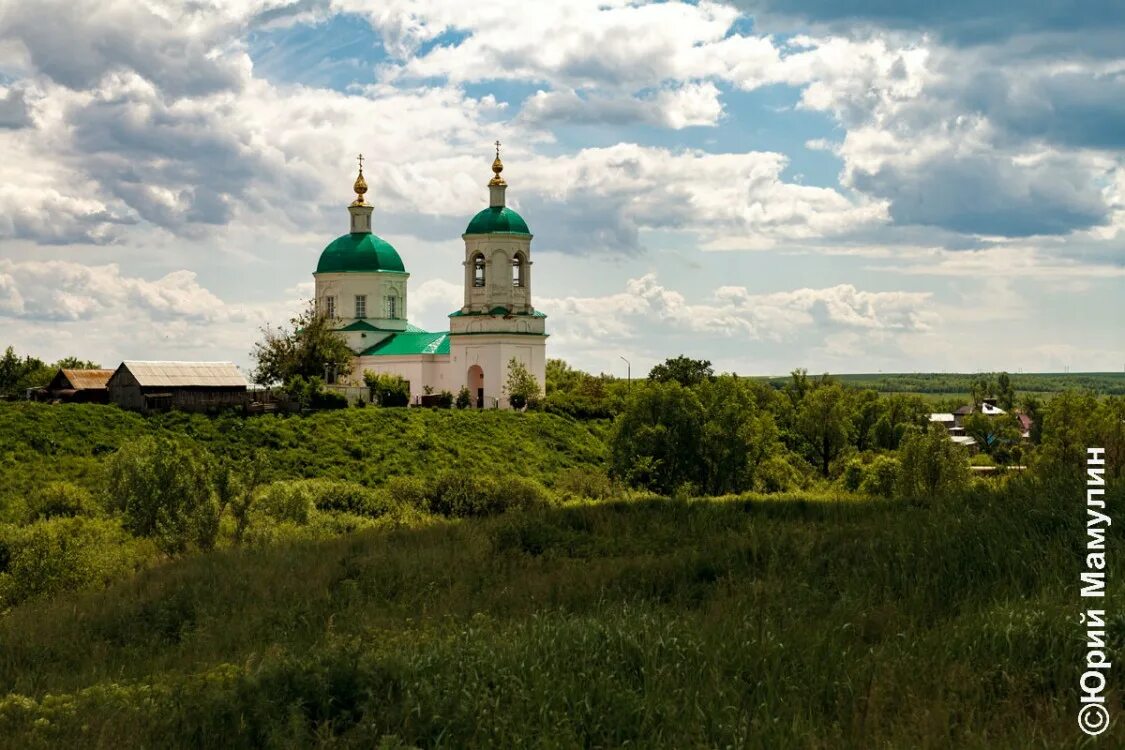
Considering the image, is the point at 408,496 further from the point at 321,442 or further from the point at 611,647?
the point at 611,647

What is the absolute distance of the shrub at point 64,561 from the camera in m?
18.3

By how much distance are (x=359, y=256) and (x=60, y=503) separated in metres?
37.4

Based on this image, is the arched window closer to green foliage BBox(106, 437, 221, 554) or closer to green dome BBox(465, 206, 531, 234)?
green dome BBox(465, 206, 531, 234)

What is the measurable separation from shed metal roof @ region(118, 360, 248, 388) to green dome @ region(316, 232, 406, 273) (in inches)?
779

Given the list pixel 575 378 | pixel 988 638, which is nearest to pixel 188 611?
pixel 988 638

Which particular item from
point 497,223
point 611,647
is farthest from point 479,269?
point 611,647

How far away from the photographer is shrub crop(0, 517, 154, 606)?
18.3 meters

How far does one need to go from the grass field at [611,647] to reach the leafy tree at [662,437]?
25.1 meters

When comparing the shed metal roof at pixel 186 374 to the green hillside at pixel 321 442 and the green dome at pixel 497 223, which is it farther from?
the green dome at pixel 497 223

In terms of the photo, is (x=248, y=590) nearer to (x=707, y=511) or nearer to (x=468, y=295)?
(x=707, y=511)

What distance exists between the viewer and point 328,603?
491 inches

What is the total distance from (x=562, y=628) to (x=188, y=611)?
5.55 metres

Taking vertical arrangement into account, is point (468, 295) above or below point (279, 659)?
above

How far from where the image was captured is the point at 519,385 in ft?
183
